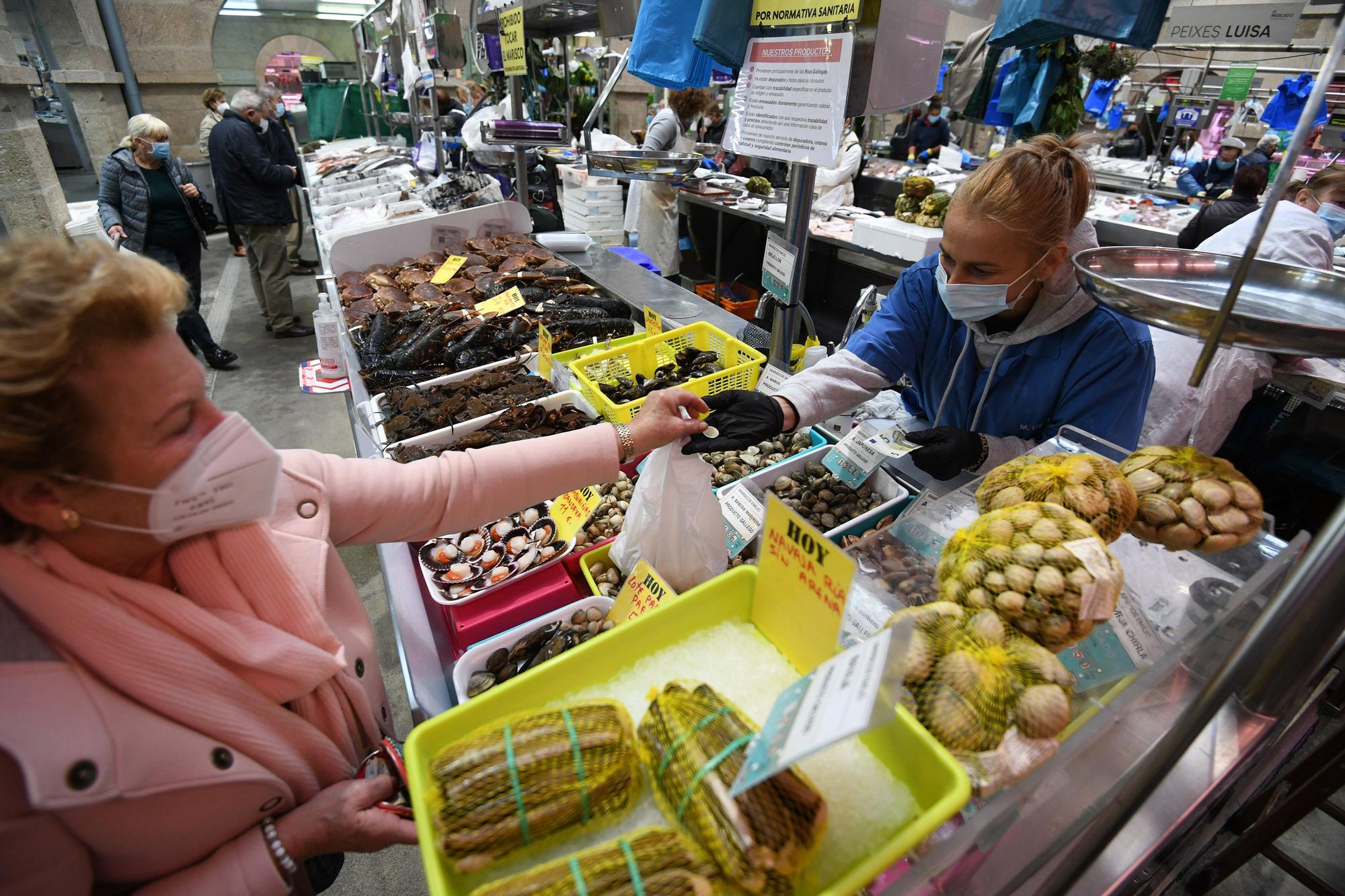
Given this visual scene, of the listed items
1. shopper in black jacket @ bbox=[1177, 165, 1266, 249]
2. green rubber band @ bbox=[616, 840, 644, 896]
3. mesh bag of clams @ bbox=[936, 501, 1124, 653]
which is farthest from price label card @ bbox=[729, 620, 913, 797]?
shopper in black jacket @ bbox=[1177, 165, 1266, 249]

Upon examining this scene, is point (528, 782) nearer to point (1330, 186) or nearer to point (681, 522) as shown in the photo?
point (681, 522)

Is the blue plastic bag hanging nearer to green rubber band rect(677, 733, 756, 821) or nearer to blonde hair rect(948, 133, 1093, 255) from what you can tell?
blonde hair rect(948, 133, 1093, 255)

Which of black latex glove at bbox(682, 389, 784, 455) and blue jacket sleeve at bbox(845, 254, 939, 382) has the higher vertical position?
blue jacket sleeve at bbox(845, 254, 939, 382)

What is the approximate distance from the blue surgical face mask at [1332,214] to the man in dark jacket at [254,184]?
8489mm

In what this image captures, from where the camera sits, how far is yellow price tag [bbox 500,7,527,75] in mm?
3920

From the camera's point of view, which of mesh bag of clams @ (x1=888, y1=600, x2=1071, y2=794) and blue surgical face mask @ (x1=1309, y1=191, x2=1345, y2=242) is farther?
blue surgical face mask @ (x1=1309, y1=191, x2=1345, y2=242)

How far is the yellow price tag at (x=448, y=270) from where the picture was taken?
12.6 feet

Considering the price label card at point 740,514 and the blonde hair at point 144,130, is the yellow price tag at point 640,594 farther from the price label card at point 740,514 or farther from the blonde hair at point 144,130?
the blonde hair at point 144,130

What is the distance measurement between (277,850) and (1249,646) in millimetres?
1397

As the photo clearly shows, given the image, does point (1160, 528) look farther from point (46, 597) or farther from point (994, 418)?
point (46, 597)

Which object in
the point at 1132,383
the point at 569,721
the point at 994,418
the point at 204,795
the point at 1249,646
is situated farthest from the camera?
the point at 994,418

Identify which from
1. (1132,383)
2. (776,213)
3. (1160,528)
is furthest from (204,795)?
(776,213)

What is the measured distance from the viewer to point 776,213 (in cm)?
611

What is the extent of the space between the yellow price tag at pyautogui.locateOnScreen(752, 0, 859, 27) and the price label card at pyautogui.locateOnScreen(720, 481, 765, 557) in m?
1.31
